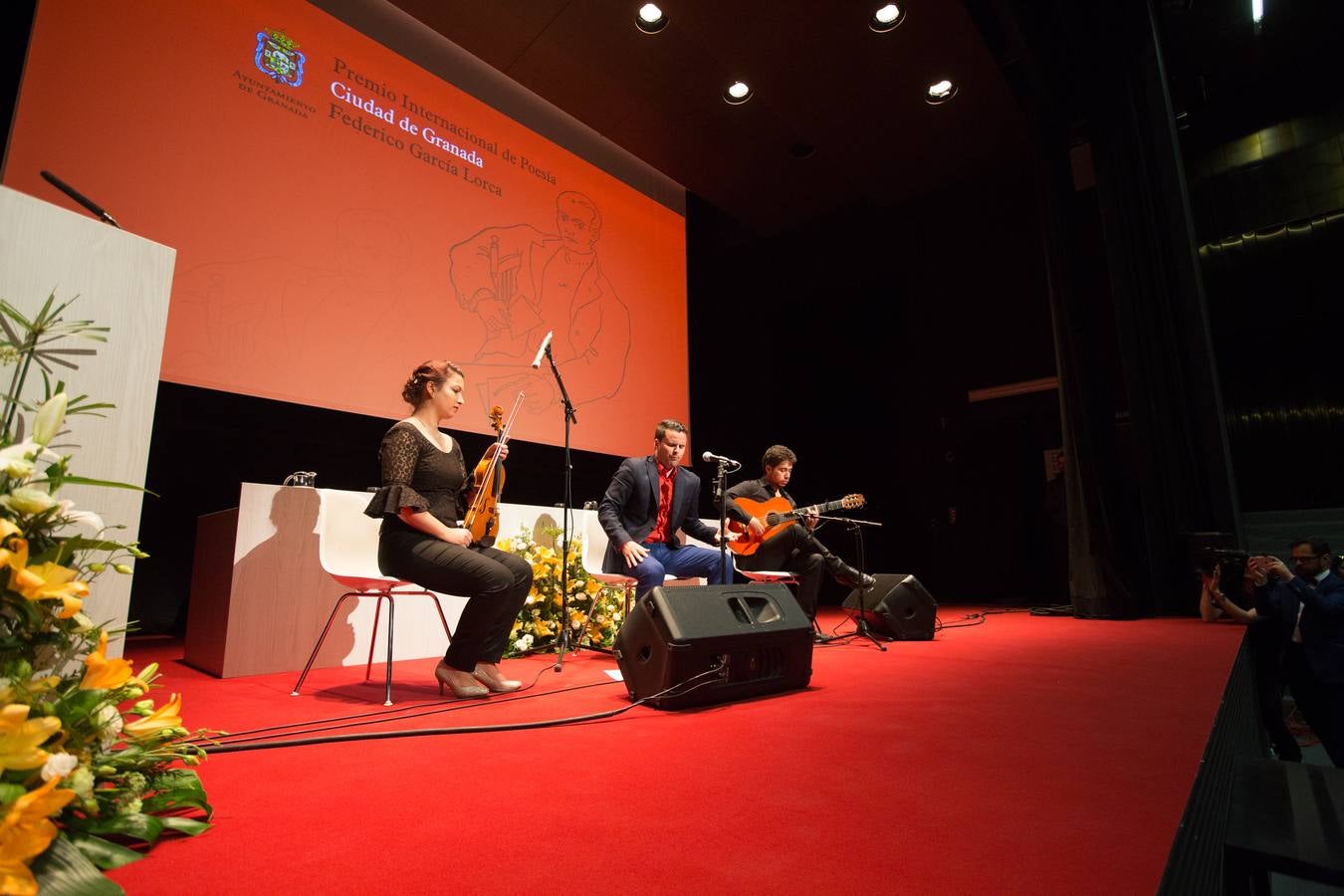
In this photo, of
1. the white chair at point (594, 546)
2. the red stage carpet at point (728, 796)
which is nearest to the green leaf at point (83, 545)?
the red stage carpet at point (728, 796)

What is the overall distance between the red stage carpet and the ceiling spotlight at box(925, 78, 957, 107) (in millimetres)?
4682

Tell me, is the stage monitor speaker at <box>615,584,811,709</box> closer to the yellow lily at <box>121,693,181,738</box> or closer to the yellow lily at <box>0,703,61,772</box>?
the yellow lily at <box>121,693,181,738</box>

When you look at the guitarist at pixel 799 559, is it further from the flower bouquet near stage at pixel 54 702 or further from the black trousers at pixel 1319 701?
the flower bouquet near stage at pixel 54 702

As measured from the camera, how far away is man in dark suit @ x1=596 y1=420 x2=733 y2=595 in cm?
344

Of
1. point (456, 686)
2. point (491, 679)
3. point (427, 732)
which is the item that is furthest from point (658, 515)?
point (427, 732)

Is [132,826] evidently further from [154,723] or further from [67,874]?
[67,874]

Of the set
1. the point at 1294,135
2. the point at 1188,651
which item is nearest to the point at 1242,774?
the point at 1188,651

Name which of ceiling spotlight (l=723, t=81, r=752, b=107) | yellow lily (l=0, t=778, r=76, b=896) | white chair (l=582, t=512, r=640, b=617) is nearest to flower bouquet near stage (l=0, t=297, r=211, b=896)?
yellow lily (l=0, t=778, r=76, b=896)

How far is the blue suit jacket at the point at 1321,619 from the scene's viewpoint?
150 inches

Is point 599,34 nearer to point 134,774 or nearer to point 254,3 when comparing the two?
point 254,3

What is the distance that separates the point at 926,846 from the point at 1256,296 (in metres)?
9.58

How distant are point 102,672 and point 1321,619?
5.30 m

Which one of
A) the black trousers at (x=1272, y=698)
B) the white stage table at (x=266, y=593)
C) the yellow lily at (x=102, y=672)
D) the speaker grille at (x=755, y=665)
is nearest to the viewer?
the yellow lily at (x=102, y=672)

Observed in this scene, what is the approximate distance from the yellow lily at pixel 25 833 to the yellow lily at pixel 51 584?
0.59 ft
